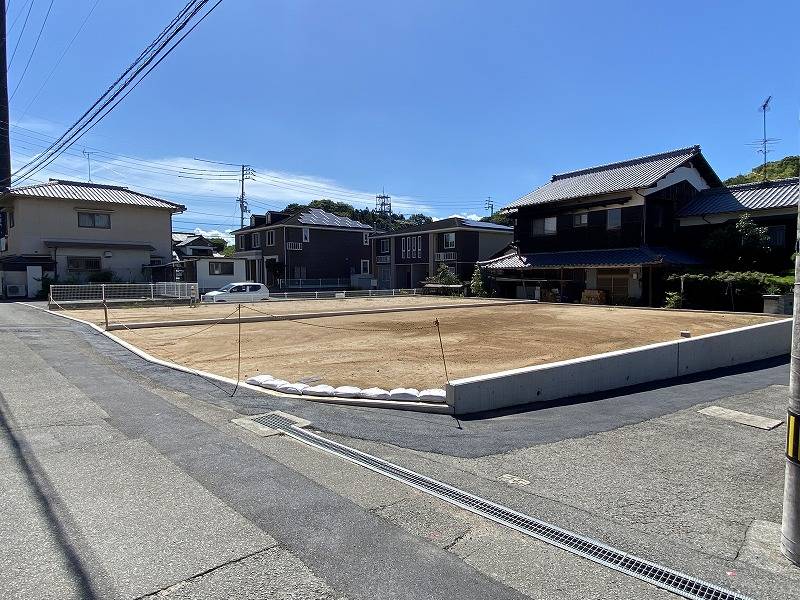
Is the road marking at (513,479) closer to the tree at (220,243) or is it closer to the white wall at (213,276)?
the white wall at (213,276)

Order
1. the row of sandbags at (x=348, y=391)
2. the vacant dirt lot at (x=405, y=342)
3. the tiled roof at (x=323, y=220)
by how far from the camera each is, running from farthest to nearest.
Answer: the tiled roof at (x=323, y=220), the vacant dirt lot at (x=405, y=342), the row of sandbags at (x=348, y=391)

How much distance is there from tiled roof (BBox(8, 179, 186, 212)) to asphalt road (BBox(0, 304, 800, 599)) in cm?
3676

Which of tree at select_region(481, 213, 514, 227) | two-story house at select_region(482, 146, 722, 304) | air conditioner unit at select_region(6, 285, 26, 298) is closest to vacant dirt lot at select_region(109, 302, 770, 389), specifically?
two-story house at select_region(482, 146, 722, 304)

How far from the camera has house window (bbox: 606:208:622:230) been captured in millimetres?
29859

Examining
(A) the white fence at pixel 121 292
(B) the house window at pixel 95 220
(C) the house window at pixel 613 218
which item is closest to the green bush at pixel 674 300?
(C) the house window at pixel 613 218

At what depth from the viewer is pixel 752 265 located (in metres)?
24.6

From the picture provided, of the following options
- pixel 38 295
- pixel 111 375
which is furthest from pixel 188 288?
pixel 111 375

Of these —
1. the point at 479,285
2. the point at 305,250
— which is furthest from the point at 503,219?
the point at 479,285

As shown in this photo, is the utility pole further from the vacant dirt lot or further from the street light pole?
the street light pole

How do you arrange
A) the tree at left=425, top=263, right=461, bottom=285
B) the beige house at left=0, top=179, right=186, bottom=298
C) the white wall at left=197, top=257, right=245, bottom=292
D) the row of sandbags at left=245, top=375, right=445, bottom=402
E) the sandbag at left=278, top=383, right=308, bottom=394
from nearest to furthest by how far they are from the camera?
the row of sandbags at left=245, top=375, right=445, bottom=402 < the sandbag at left=278, top=383, right=308, bottom=394 < the beige house at left=0, top=179, right=186, bottom=298 < the white wall at left=197, top=257, right=245, bottom=292 < the tree at left=425, top=263, right=461, bottom=285

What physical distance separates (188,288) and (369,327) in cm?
1725

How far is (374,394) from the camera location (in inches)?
303

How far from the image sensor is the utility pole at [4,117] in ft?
92.0

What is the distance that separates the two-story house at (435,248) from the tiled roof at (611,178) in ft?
22.5
